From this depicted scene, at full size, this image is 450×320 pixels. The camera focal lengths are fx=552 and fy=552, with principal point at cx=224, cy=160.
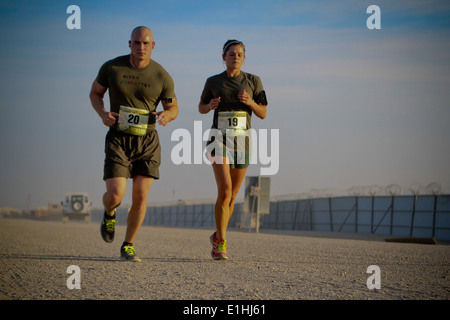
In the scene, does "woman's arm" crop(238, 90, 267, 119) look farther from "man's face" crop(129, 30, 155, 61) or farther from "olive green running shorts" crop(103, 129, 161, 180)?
"man's face" crop(129, 30, 155, 61)

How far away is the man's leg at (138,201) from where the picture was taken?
6723 millimetres

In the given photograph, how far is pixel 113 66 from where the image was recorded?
21.7ft

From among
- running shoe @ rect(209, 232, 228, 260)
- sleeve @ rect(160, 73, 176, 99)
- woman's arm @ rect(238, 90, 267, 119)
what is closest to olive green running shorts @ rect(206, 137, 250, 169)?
woman's arm @ rect(238, 90, 267, 119)

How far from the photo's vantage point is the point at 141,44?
6.54 meters

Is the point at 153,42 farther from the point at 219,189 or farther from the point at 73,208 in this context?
the point at 73,208

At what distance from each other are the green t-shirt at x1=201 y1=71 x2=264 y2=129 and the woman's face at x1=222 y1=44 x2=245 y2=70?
0.47 feet

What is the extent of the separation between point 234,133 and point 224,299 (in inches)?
137

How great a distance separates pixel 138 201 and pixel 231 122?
61.6 inches

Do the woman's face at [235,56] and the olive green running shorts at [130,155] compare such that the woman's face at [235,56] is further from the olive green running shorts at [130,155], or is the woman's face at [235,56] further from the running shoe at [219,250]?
the running shoe at [219,250]

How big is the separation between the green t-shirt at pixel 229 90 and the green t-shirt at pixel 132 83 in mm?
786

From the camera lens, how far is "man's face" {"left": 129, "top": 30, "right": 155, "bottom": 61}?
6543 millimetres

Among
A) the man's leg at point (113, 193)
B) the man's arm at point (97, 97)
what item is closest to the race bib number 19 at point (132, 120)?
the man's arm at point (97, 97)
